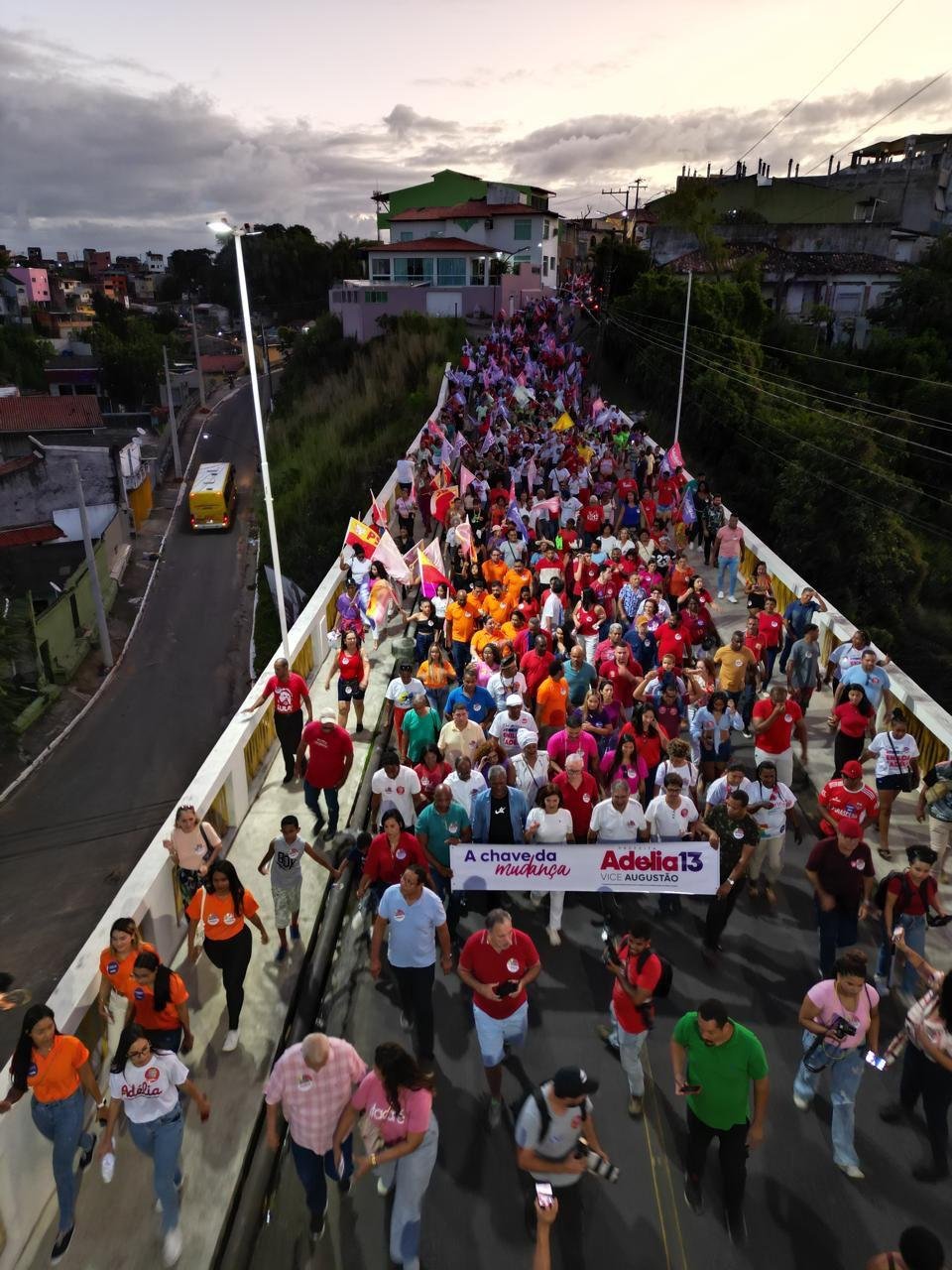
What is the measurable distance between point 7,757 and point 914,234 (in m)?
61.5

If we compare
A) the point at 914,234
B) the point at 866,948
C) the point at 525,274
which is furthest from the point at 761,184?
the point at 866,948

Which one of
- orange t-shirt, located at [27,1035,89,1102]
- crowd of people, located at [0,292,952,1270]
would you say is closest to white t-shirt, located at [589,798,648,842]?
crowd of people, located at [0,292,952,1270]

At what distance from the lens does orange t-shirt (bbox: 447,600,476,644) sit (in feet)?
35.4

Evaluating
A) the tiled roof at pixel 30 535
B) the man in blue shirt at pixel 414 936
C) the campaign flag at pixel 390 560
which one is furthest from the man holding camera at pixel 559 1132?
the tiled roof at pixel 30 535

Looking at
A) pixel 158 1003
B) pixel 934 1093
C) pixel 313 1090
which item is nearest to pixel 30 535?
pixel 158 1003

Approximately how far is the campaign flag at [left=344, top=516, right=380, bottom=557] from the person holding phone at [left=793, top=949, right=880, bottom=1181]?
950 cm

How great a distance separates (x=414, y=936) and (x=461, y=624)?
561 cm

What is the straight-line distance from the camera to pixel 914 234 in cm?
5816

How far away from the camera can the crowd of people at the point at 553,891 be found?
452 centimetres

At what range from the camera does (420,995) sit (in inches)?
225

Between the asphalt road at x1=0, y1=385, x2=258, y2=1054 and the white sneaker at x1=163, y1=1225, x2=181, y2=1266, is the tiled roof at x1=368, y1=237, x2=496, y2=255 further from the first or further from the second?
the white sneaker at x1=163, y1=1225, x2=181, y2=1266

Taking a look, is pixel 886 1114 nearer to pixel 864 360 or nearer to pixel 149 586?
pixel 149 586

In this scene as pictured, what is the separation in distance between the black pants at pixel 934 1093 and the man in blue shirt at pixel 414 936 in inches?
113

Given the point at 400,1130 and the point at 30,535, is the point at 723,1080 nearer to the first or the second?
the point at 400,1130
